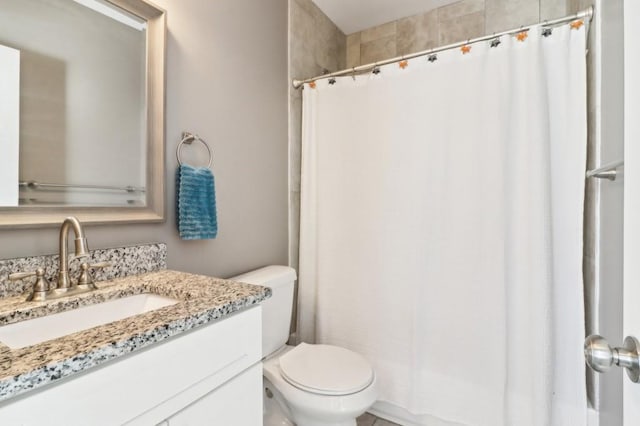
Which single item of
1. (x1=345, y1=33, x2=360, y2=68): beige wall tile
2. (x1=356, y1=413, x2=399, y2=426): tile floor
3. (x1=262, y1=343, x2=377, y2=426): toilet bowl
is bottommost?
(x1=356, y1=413, x2=399, y2=426): tile floor

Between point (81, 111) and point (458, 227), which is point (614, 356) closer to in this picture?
point (458, 227)

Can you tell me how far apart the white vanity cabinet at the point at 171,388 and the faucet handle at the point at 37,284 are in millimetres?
439

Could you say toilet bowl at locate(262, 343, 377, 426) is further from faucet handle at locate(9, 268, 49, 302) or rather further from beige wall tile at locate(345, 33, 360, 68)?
beige wall tile at locate(345, 33, 360, 68)

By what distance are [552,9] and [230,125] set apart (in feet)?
6.23

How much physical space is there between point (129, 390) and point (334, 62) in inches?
91.2

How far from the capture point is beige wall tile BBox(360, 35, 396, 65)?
89.9 inches

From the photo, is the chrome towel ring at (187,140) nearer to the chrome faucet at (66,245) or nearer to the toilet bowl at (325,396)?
the chrome faucet at (66,245)

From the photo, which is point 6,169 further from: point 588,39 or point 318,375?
point 588,39

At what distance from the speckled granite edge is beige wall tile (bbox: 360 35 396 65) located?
6.43ft

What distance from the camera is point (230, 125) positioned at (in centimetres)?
155

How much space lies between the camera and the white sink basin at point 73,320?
756 mm

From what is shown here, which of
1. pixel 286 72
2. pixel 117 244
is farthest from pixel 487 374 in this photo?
pixel 286 72

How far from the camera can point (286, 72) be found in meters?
1.92
